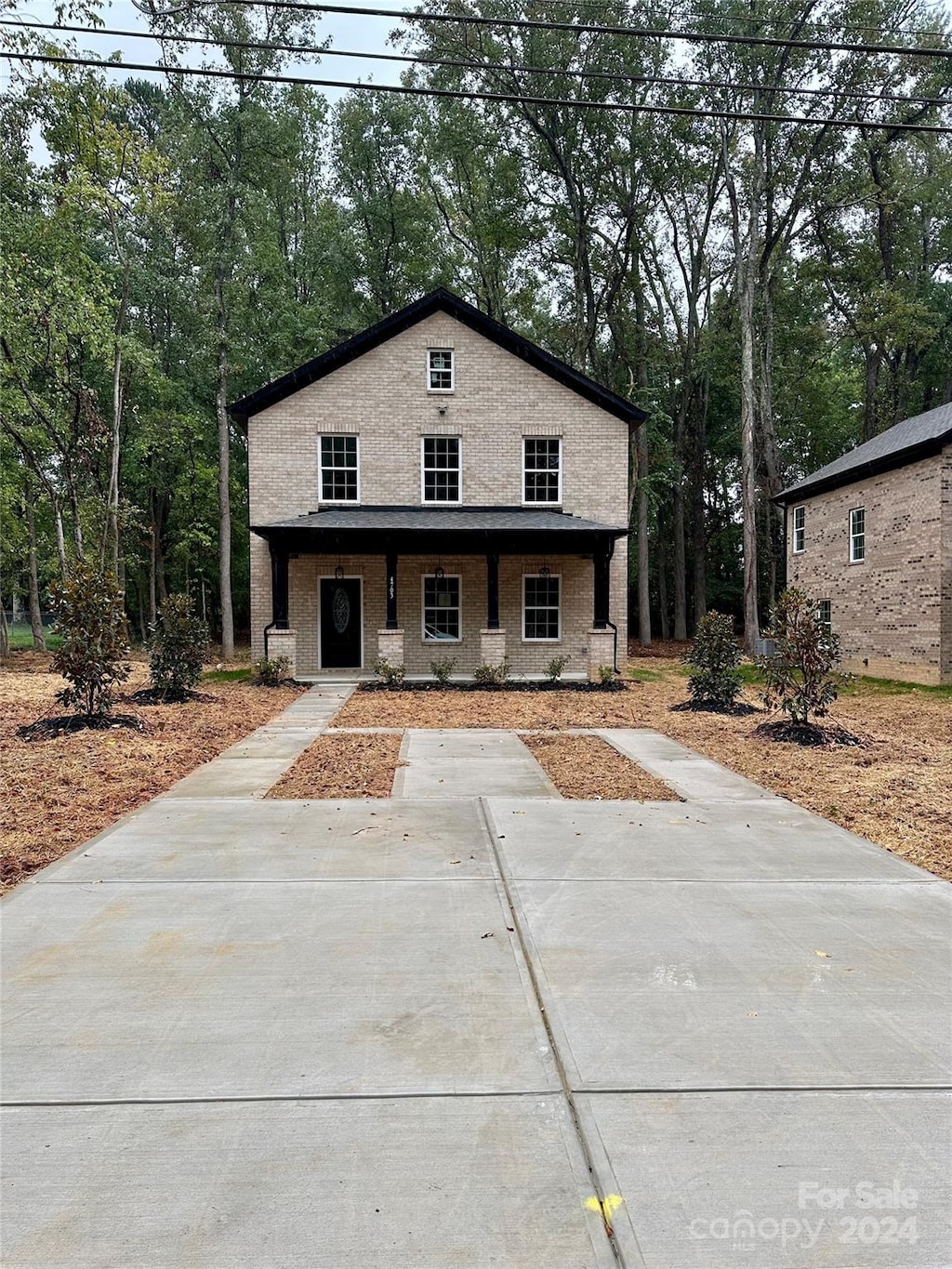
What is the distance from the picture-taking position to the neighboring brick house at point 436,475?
A: 1775 centimetres

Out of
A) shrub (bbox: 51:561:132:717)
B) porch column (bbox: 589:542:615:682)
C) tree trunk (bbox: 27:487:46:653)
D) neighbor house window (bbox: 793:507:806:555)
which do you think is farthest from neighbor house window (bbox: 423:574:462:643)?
tree trunk (bbox: 27:487:46:653)

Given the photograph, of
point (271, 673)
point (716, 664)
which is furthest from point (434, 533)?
point (716, 664)

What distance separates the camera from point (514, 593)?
1819 cm

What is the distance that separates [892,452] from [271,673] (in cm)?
1497

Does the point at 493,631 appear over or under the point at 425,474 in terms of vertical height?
under

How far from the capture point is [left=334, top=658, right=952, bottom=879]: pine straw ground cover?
607 centimetres

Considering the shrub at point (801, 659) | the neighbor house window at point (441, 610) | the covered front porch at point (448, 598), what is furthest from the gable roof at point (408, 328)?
the shrub at point (801, 659)

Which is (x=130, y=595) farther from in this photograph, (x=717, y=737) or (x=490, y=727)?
(x=717, y=737)

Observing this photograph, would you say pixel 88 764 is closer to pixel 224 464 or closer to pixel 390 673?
pixel 390 673

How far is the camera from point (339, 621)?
58.8 feet

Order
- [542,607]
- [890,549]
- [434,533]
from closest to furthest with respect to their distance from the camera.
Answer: [434,533]
[890,549]
[542,607]

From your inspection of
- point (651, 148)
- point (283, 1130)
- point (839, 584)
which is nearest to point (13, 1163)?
point (283, 1130)

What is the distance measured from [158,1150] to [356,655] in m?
16.0

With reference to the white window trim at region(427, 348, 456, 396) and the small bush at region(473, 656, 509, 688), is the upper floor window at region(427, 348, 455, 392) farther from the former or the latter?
the small bush at region(473, 656, 509, 688)
